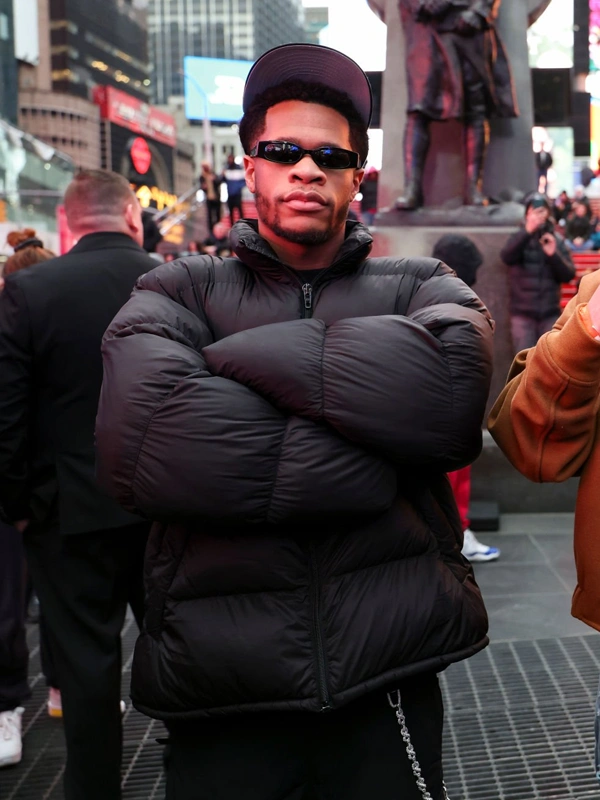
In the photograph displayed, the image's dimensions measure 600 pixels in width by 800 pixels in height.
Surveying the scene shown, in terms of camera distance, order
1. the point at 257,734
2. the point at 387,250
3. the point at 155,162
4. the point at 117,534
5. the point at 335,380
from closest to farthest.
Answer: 1. the point at 335,380
2. the point at 257,734
3. the point at 117,534
4. the point at 387,250
5. the point at 155,162

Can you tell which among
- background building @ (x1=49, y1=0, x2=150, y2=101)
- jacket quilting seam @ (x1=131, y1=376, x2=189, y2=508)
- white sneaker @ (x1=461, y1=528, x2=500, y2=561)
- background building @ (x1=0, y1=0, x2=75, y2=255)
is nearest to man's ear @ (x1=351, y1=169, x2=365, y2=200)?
jacket quilting seam @ (x1=131, y1=376, x2=189, y2=508)

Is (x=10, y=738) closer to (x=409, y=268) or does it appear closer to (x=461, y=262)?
(x=409, y=268)

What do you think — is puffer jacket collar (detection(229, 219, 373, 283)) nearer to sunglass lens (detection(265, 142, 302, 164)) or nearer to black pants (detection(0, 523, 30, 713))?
sunglass lens (detection(265, 142, 302, 164))

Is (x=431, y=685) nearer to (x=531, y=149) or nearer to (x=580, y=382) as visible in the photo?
(x=580, y=382)

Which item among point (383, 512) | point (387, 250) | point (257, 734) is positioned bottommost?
point (257, 734)

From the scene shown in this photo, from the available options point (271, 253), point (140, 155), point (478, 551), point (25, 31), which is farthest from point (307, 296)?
point (140, 155)

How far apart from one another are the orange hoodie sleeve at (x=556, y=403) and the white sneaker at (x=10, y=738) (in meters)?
2.63

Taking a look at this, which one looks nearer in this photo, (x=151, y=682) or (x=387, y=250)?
(x=151, y=682)

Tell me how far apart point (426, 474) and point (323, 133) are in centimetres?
76

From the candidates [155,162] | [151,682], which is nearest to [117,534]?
[151,682]

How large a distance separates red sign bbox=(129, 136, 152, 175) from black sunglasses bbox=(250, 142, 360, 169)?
76.7 m

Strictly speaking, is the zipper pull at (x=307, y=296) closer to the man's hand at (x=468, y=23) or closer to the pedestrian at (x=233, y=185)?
the man's hand at (x=468, y=23)

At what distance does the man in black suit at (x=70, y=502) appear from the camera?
→ 3.05 meters

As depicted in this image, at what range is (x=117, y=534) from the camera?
314 centimetres
